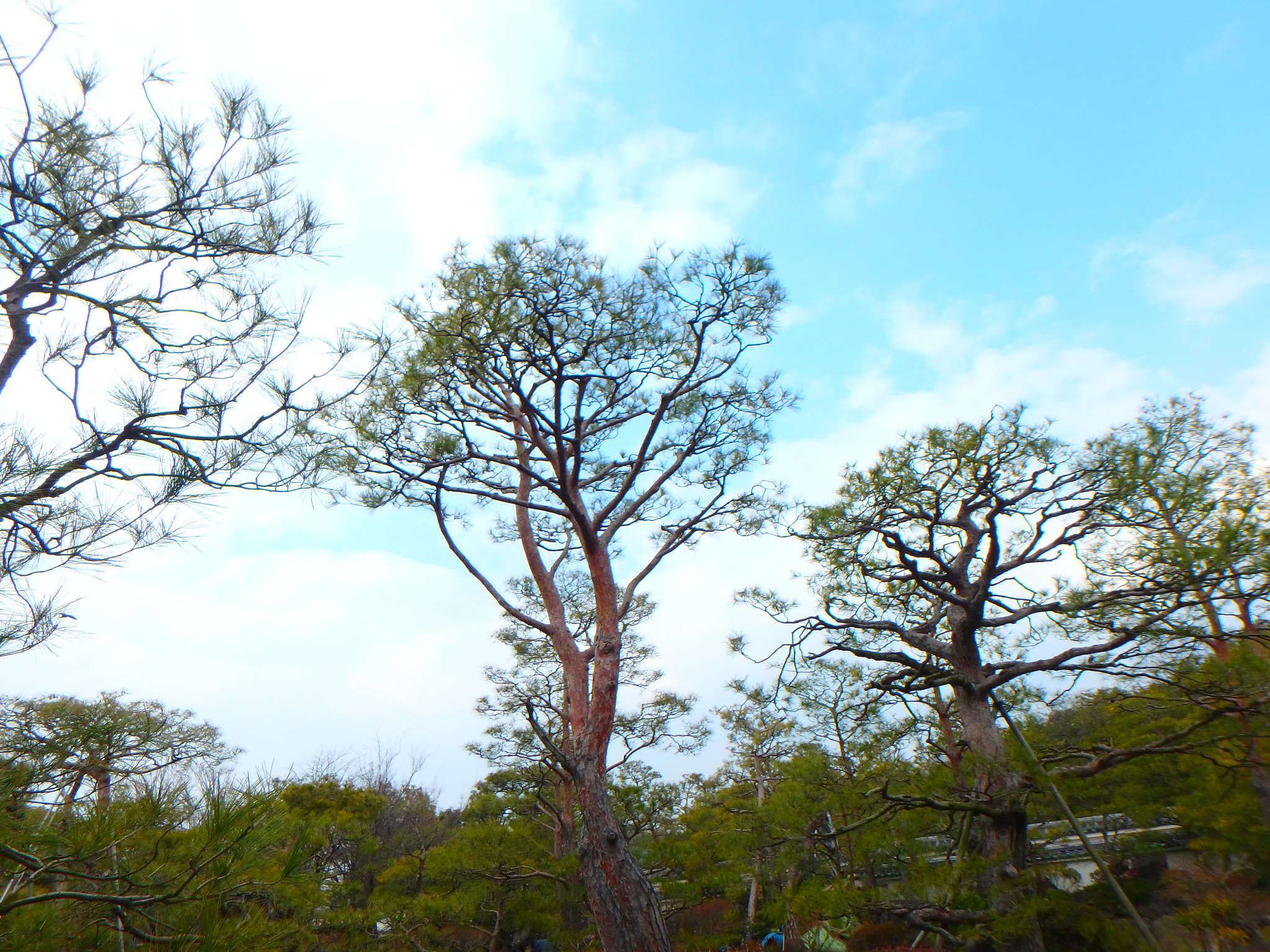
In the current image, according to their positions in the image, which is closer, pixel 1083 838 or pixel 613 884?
pixel 1083 838

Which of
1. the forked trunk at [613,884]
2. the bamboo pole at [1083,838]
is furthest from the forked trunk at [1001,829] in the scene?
the forked trunk at [613,884]

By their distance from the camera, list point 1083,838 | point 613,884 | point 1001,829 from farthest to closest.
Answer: point 1001,829, point 613,884, point 1083,838

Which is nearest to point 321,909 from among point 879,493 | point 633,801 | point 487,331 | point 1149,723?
point 633,801

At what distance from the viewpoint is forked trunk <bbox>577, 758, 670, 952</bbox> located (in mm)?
3469

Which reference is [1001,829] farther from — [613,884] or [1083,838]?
[613,884]

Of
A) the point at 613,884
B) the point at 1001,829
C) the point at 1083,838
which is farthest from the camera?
the point at 1001,829

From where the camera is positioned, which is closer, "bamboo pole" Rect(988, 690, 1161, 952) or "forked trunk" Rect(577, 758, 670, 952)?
"bamboo pole" Rect(988, 690, 1161, 952)

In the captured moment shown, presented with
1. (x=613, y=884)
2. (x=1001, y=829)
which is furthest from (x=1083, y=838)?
(x=613, y=884)

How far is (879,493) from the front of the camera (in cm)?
427

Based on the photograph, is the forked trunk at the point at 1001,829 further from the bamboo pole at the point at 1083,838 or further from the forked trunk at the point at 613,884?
the forked trunk at the point at 613,884

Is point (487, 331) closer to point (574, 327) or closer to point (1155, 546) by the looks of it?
point (574, 327)

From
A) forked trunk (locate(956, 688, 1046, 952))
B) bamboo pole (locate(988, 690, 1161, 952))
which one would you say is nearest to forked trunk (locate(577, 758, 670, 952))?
forked trunk (locate(956, 688, 1046, 952))

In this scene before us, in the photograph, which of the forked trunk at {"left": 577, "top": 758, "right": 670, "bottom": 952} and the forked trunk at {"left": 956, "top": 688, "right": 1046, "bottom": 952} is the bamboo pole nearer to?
the forked trunk at {"left": 956, "top": 688, "right": 1046, "bottom": 952}

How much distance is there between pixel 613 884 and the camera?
3562 millimetres
